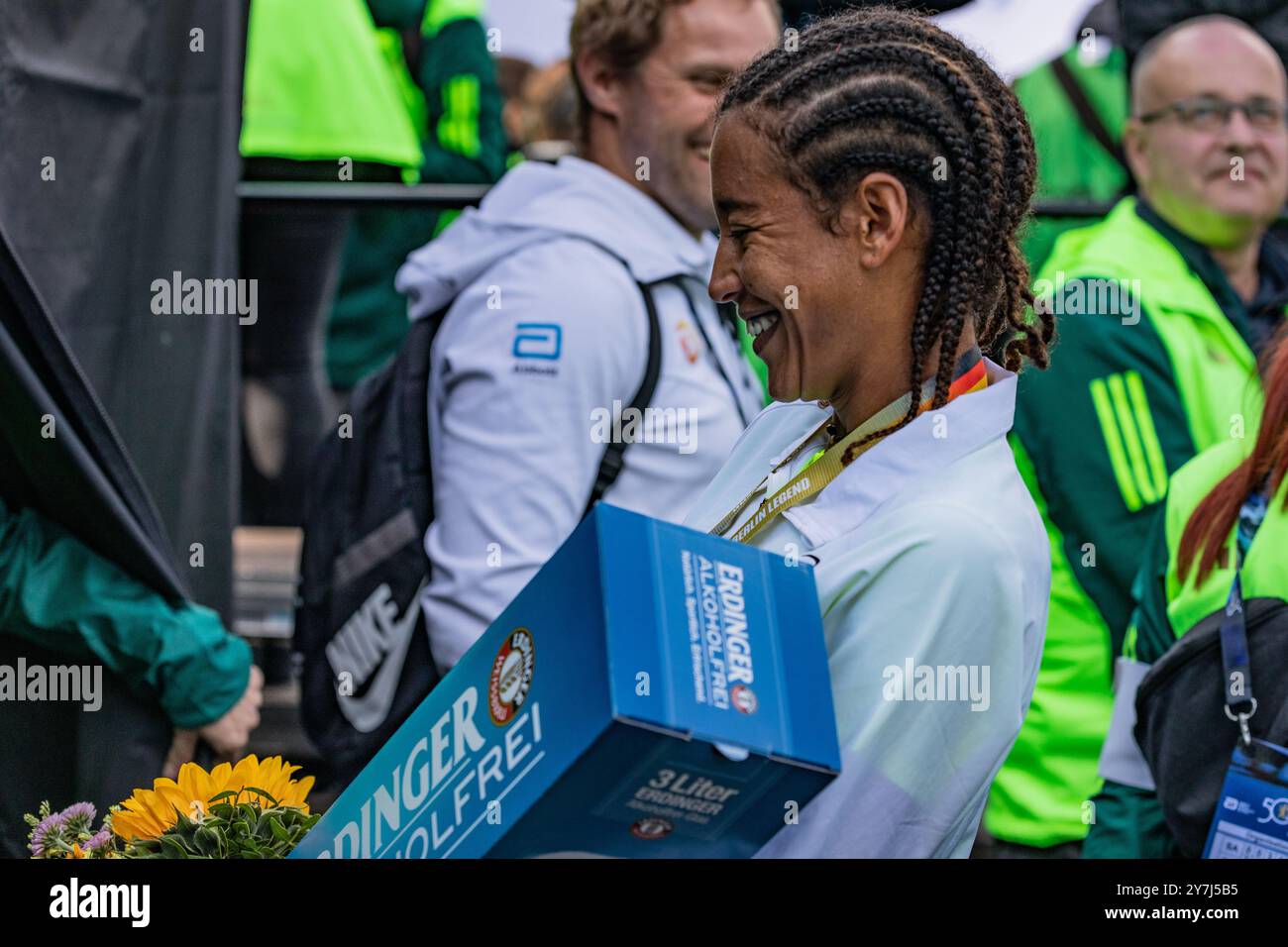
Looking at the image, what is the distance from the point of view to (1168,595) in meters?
3.13

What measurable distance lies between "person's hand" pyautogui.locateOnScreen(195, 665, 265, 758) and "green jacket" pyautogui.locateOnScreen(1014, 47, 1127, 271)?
145 inches

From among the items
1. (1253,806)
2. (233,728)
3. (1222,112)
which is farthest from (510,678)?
(1222,112)

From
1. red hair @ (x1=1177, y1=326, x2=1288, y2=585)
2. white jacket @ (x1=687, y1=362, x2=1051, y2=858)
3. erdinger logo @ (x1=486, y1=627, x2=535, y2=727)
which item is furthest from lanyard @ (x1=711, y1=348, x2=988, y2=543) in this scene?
red hair @ (x1=1177, y1=326, x2=1288, y2=585)

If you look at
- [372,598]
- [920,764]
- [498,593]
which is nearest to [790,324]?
[920,764]

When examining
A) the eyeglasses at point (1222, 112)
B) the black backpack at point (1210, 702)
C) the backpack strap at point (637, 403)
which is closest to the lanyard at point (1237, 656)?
the black backpack at point (1210, 702)

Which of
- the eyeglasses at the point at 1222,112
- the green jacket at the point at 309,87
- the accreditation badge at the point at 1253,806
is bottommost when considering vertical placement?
the accreditation badge at the point at 1253,806

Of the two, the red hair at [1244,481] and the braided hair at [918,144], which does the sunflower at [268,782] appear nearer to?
the braided hair at [918,144]

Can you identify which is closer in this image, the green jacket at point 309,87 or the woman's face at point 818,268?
the woman's face at point 818,268

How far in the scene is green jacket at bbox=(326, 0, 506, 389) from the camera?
17.5ft

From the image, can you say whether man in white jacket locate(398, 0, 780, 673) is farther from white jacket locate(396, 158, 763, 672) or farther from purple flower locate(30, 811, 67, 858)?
purple flower locate(30, 811, 67, 858)

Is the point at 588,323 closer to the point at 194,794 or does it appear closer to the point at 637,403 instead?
the point at 637,403

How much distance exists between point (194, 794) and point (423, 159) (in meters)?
3.63

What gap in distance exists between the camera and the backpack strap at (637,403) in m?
3.41

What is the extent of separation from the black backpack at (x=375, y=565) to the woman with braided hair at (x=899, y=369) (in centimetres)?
130
